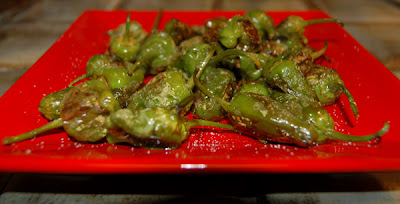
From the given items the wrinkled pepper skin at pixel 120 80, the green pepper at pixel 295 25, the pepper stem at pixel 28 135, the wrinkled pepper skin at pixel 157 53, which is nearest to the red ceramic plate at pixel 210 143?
the pepper stem at pixel 28 135

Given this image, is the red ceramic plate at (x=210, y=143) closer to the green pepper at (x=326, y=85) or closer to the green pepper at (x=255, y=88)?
the green pepper at (x=326, y=85)

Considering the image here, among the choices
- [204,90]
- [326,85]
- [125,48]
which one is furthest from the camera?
[125,48]

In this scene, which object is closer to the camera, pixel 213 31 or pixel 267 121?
pixel 267 121

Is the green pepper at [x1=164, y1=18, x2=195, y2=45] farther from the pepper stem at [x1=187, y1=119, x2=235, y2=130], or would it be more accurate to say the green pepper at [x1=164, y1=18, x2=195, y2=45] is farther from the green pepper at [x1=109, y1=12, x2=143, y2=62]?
the pepper stem at [x1=187, y1=119, x2=235, y2=130]

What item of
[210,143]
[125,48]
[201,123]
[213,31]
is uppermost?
[213,31]

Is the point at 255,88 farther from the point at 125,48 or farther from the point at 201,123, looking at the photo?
the point at 125,48

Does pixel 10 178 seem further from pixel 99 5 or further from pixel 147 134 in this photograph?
pixel 99 5

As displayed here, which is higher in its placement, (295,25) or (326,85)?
(295,25)

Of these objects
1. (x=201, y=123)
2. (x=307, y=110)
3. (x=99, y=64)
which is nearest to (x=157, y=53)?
(x=99, y=64)
